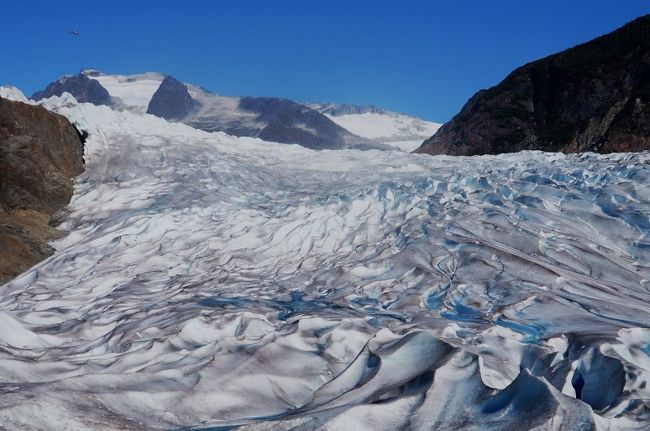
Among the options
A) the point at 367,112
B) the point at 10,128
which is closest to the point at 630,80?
the point at 10,128

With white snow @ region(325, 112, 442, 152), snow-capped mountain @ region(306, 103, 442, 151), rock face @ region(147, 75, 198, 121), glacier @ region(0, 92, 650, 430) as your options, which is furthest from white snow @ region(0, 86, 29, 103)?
rock face @ region(147, 75, 198, 121)

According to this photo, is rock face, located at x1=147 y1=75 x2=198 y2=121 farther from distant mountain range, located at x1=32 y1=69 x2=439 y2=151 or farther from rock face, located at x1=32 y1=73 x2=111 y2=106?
rock face, located at x1=32 y1=73 x2=111 y2=106

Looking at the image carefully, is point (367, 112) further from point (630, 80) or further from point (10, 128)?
point (10, 128)

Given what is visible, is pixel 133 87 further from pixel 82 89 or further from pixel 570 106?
pixel 570 106

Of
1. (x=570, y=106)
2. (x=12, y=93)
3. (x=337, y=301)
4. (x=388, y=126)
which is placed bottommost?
(x=337, y=301)

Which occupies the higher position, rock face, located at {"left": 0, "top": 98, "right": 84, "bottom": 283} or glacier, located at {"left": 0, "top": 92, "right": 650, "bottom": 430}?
rock face, located at {"left": 0, "top": 98, "right": 84, "bottom": 283}

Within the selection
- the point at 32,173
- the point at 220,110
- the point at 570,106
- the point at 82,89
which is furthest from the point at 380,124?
the point at 32,173

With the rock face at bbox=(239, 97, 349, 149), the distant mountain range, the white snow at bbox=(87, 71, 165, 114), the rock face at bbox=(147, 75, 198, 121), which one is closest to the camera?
the rock face at bbox=(239, 97, 349, 149)
